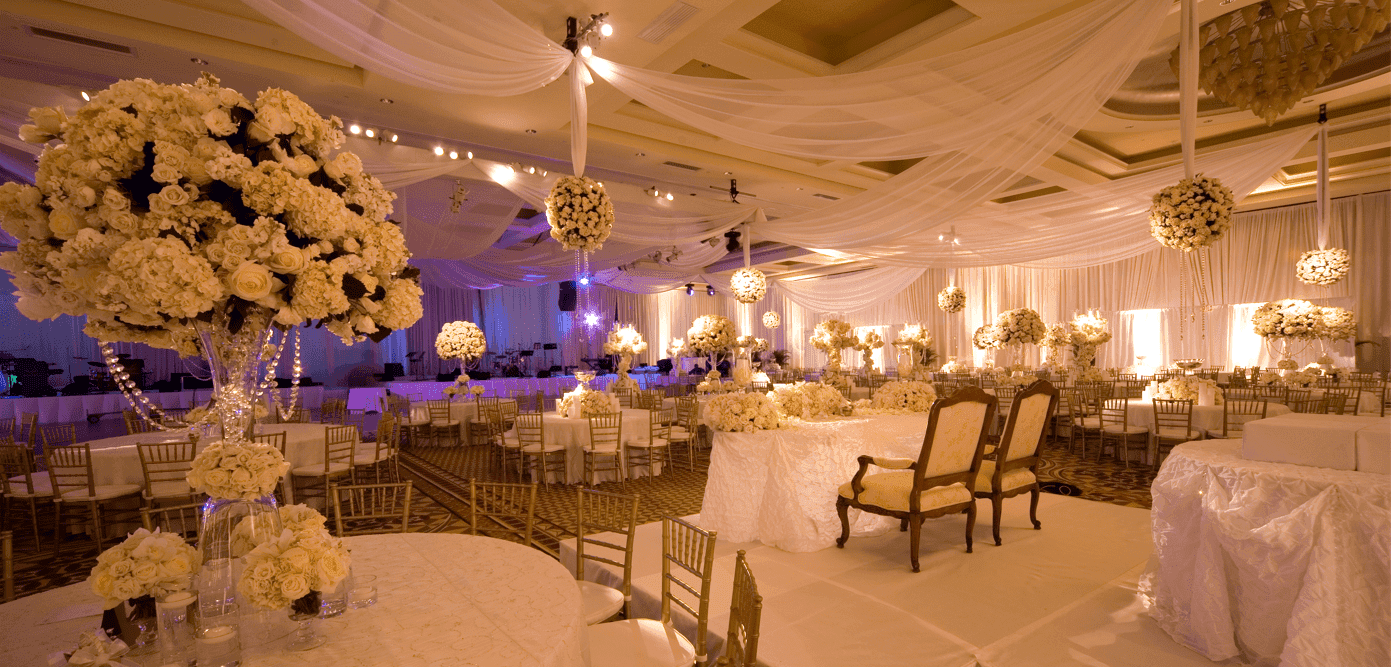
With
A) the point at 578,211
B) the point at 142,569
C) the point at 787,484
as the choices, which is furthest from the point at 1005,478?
the point at 142,569

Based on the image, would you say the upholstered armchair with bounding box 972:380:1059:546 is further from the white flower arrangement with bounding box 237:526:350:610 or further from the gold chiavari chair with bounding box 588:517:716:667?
the white flower arrangement with bounding box 237:526:350:610

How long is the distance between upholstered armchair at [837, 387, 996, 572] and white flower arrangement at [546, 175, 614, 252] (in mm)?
2423

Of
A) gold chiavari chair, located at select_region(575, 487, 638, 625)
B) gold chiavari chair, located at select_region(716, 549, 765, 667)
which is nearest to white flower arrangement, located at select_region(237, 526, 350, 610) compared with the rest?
gold chiavari chair, located at select_region(716, 549, 765, 667)

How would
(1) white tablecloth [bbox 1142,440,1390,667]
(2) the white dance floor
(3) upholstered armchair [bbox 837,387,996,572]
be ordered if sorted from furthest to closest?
(3) upholstered armchair [bbox 837,387,996,572], (2) the white dance floor, (1) white tablecloth [bbox 1142,440,1390,667]

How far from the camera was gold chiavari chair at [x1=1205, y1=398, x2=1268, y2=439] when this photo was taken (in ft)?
21.6

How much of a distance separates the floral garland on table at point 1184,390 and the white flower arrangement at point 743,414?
198 inches

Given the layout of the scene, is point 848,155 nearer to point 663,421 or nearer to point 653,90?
point 653,90

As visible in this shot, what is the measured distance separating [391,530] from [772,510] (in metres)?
2.97

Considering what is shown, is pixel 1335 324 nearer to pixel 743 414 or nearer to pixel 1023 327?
pixel 1023 327

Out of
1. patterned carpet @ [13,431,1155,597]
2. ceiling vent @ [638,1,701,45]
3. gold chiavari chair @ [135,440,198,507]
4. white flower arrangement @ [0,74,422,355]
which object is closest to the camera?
white flower arrangement @ [0,74,422,355]

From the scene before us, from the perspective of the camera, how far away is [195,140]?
1472 millimetres

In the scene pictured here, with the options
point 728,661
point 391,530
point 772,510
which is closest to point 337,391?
point 391,530

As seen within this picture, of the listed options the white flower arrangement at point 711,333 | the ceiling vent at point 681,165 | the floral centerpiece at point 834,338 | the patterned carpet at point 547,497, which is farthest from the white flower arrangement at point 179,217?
the floral centerpiece at point 834,338

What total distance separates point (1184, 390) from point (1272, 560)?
5.45 metres
